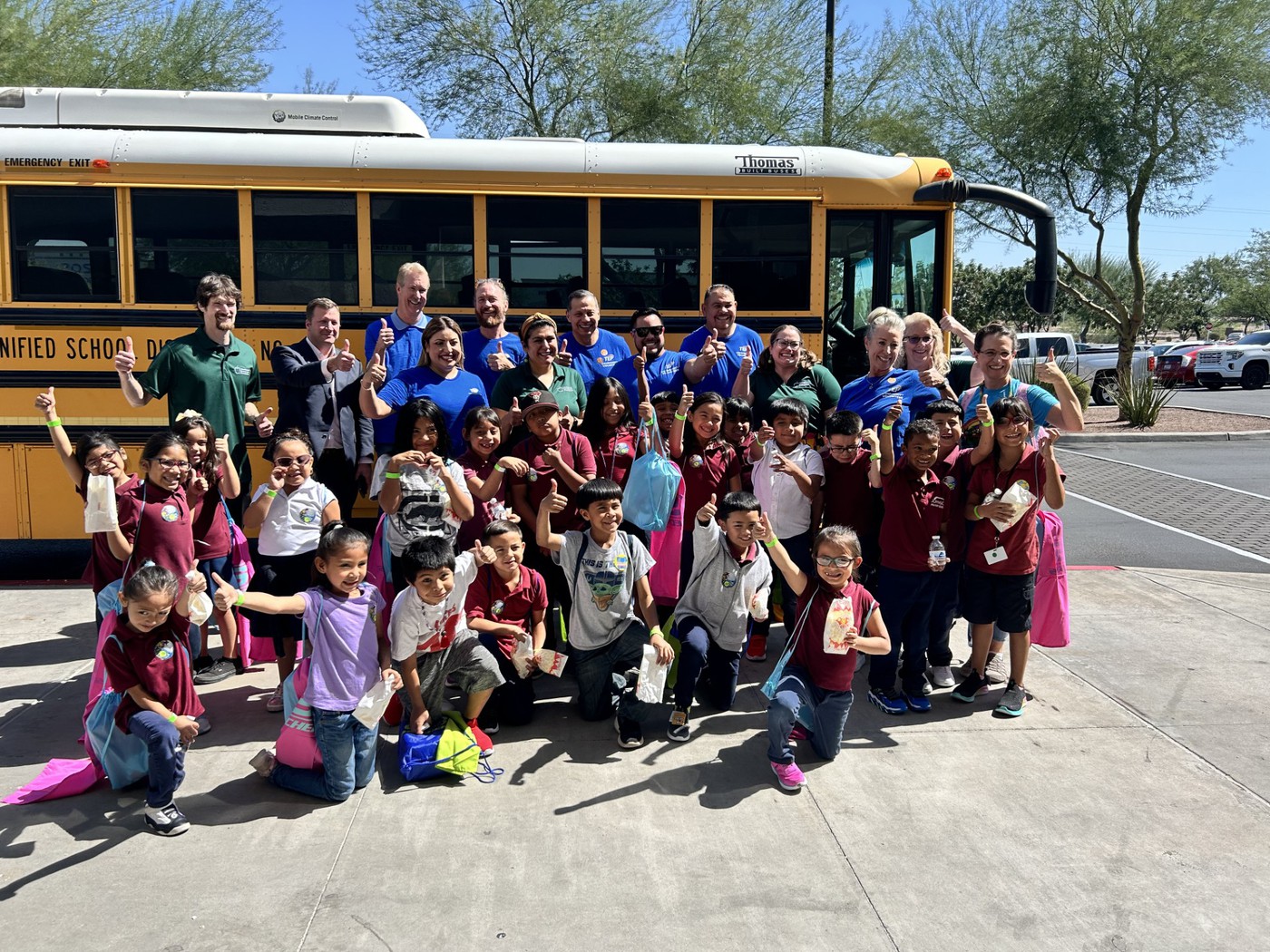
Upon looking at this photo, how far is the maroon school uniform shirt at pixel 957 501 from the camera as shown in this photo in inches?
182

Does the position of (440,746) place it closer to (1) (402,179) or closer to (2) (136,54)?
(1) (402,179)

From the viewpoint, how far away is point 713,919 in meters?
2.93

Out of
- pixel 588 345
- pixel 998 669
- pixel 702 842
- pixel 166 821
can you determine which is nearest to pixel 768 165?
pixel 588 345

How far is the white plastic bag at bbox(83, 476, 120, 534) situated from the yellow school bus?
7.88 feet

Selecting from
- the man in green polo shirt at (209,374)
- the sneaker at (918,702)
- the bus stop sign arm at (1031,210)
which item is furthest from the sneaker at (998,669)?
the man in green polo shirt at (209,374)

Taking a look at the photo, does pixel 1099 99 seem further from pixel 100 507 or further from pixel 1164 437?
pixel 100 507

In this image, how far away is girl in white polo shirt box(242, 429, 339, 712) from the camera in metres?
4.48

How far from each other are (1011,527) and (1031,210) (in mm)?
3129

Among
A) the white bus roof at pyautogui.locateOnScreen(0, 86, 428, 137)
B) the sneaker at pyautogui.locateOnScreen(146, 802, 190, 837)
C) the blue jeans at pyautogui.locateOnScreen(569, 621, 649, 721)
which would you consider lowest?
the sneaker at pyautogui.locateOnScreen(146, 802, 190, 837)

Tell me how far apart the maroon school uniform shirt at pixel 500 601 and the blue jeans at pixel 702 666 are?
0.70 meters

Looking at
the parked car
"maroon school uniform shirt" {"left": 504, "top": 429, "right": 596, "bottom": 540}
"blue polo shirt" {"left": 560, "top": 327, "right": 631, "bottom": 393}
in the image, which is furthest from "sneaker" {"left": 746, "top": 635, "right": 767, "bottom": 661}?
the parked car

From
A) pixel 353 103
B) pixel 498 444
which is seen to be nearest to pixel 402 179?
pixel 353 103

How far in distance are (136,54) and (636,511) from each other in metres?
18.1

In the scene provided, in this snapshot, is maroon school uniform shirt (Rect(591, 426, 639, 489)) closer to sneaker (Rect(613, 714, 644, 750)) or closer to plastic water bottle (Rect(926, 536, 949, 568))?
sneaker (Rect(613, 714, 644, 750))
